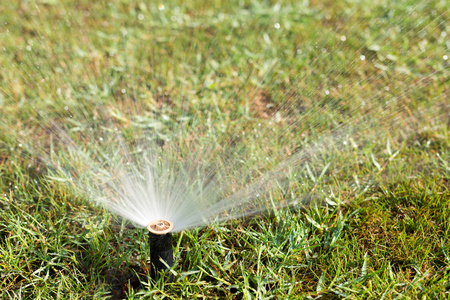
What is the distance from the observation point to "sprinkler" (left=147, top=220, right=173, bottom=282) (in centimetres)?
159

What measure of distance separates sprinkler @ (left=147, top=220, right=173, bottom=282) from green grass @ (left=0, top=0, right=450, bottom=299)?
64 mm

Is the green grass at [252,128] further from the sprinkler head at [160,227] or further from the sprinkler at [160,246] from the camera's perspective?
Answer: the sprinkler head at [160,227]

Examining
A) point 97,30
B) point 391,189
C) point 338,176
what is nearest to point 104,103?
point 97,30

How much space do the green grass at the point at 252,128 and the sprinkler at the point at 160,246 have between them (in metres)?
0.06

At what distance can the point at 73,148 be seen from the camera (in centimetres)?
248

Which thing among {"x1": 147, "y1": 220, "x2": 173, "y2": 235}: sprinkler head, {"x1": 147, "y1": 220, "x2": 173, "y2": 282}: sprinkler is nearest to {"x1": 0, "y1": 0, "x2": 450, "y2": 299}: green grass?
{"x1": 147, "y1": 220, "x2": 173, "y2": 282}: sprinkler

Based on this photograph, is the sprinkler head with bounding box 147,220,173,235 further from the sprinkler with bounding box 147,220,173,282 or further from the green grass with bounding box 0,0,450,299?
the green grass with bounding box 0,0,450,299

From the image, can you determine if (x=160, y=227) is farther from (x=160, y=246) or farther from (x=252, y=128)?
(x=252, y=128)

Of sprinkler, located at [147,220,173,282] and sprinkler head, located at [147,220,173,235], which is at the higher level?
sprinkler head, located at [147,220,173,235]

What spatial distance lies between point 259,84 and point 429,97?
1165 mm

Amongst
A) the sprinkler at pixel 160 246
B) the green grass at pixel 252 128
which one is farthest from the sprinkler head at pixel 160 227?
the green grass at pixel 252 128

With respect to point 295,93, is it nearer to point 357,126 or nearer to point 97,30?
A: point 357,126

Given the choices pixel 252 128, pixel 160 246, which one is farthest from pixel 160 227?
pixel 252 128

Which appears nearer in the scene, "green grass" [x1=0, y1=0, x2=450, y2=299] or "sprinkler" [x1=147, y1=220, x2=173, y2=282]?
"sprinkler" [x1=147, y1=220, x2=173, y2=282]
